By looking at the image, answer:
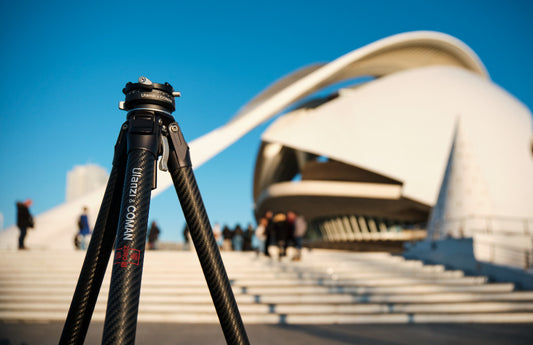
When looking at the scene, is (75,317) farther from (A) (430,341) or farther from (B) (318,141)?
(B) (318,141)

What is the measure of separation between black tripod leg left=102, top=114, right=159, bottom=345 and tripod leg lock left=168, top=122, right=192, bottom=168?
3.1 inches

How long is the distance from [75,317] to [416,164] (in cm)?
2203

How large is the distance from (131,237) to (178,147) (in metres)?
0.35

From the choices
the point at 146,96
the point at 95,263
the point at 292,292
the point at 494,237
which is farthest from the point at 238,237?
the point at 146,96

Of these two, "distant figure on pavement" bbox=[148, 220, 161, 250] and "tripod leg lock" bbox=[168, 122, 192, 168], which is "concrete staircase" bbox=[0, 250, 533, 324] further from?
"distant figure on pavement" bbox=[148, 220, 161, 250]

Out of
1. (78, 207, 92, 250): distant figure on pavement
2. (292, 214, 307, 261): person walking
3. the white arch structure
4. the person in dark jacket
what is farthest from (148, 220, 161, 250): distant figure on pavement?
(292, 214, 307, 261): person walking

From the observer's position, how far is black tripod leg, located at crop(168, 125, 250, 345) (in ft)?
4.00

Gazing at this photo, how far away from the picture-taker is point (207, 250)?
48.1 inches

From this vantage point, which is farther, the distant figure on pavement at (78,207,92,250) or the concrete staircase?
the distant figure on pavement at (78,207,92,250)

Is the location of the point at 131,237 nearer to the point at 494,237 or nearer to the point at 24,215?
the point at 24,215

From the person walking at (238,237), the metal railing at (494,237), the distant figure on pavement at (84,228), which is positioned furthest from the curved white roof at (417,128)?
the distant figure on pavement at (84,228)

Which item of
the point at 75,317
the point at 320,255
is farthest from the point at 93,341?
the point at 320,255

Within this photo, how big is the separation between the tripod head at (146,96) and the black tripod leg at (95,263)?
14cm

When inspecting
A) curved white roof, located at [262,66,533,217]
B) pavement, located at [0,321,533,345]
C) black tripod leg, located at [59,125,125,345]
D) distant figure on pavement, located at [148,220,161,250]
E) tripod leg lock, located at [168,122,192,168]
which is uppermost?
curved white roof, located at [262,66,533,217]
